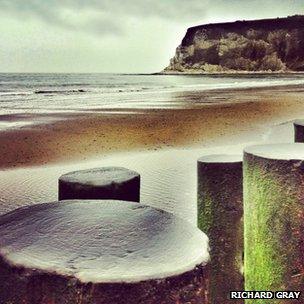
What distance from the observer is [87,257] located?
1146 mm

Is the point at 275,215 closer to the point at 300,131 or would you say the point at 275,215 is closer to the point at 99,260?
the point at 99,260

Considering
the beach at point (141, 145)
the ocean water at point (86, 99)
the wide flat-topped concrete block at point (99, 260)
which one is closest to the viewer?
the wide flat-topped concrete block at point (99, 260)

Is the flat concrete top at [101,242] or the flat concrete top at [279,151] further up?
the flat concrete top at [279,151]

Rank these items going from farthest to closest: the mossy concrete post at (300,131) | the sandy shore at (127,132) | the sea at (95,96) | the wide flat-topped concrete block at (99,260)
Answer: the sea at (95,96), the sandy shore at (127,132), the mossy concrete post at (300,131), the wide flat-topped concrete block at (99,260)

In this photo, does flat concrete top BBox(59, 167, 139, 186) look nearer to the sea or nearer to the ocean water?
the ocean water

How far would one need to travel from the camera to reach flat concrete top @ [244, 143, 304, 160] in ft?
5.90

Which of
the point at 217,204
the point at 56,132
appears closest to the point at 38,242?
the point at 217,204

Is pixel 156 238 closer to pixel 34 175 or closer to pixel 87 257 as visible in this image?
pixel 87 257

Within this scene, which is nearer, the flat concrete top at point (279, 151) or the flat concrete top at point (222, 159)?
the flat concrete top at point (279, 151)

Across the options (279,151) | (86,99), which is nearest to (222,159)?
(279,151)

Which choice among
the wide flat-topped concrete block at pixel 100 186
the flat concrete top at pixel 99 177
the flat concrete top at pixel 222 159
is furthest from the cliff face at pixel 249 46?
the wide flat-topped concrete block at pixel 100 186

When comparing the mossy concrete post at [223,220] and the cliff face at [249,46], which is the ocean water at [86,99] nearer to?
the mossy concrete post at [223,220]

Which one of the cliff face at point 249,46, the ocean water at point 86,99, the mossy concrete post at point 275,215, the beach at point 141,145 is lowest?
the beach at point 141,145

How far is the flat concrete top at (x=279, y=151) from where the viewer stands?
5.90 feet
